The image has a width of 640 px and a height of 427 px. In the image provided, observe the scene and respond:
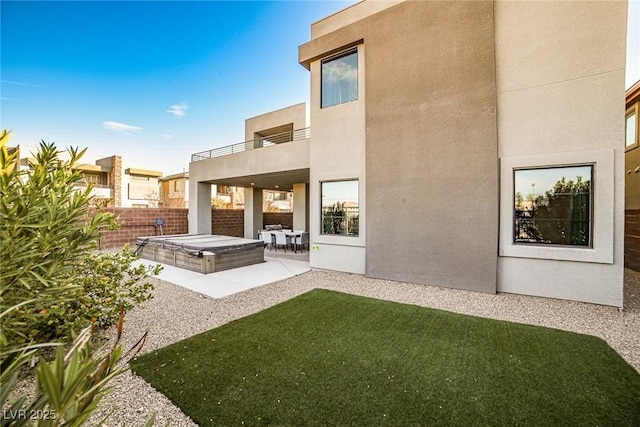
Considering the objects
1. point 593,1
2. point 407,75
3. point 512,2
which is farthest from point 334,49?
point 593,1

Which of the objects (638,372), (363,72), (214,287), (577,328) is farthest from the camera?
(363,72)

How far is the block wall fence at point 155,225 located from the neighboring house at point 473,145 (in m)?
9.43

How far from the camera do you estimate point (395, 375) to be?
2.99m

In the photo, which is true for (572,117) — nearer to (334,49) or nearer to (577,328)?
(577,328)

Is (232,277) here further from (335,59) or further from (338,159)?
(335,59)

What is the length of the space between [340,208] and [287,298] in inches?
129

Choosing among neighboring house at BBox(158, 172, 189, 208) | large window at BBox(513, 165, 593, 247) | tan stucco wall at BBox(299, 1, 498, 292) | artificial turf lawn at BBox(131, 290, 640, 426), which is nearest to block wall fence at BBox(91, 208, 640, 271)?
large window at BBox(513, 165, 593, 247)

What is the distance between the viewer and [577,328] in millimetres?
4215

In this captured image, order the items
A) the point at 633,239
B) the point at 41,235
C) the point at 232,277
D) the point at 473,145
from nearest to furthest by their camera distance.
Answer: the point at 41,235 < the point at 473,145 < the point at 232,277 < the point at 633,239

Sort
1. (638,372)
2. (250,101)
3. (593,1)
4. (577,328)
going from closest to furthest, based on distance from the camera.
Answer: (638,372) → (577,328) → (593,1) → (250,101)

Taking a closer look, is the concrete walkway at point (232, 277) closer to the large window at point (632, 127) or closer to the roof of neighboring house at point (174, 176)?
the large window at point (632, 127)

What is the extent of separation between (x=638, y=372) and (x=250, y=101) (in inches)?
621

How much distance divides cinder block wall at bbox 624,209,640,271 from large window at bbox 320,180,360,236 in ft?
27.4

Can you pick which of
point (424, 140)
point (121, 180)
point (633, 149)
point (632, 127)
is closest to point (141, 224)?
point (121, 180)
